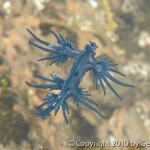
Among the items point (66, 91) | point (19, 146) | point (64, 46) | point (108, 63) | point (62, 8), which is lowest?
point (19, 146)

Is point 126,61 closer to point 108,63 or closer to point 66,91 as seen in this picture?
point 108,63

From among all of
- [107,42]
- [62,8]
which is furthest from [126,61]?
[62,8]

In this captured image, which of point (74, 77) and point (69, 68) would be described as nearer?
point (74, 77)

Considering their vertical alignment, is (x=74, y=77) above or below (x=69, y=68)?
below

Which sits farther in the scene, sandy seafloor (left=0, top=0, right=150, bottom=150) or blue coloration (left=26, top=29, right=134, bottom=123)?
sandy seafloor (left=0, top=0, right=150, bottom=150)

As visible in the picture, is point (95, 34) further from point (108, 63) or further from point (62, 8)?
point (108, 63)

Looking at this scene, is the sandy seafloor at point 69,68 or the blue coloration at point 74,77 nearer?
the blue coloration at point 74,77

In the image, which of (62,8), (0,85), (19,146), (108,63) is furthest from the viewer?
(62,8)

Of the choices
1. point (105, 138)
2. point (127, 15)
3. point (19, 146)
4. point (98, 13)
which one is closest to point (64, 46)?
point (19, 146)

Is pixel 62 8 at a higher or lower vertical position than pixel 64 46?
higher

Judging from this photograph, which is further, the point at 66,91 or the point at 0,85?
the point at 0,85

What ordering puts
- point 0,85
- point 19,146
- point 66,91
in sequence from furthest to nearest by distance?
point 0,85, point 19,146, point 66,91
